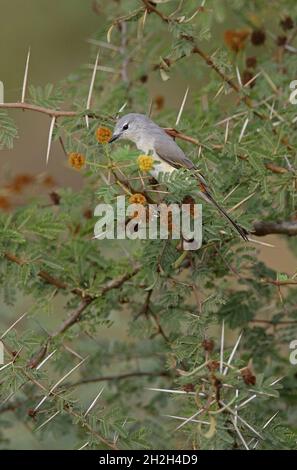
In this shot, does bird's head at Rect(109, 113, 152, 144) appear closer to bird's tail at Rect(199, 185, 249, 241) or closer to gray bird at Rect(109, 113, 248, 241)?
gray bird at Rect(109, 113, 248, 241)

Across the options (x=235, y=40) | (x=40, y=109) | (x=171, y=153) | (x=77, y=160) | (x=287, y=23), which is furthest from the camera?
(x=287, y=23)

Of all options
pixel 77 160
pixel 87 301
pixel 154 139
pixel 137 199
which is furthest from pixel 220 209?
pixel 87 301

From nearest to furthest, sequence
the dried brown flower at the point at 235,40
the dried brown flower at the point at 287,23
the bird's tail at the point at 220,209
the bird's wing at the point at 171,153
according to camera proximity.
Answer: the bird's tail at the point at 220,209, the bird's wing at the point at 171,153, the dried brown flower at the point at 235,40, the dried brown flower at the point at 287,23

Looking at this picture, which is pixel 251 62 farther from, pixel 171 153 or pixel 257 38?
pixel 171 153

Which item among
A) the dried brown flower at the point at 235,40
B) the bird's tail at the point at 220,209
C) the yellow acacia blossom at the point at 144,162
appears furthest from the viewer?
the dried brown flower at the point at 235,40

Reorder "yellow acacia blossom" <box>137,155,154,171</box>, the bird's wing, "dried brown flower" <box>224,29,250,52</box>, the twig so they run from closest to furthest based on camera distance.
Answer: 1. "yellow acacia blossom" <box>137,155,154,171</box>
2. the bird's wing
3. the twig
4. "dried brown flower" <box>224,29,250,52</box>

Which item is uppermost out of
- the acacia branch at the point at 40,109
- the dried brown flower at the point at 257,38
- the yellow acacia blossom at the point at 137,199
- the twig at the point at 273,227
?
the dried brown flower at the point at 257,38

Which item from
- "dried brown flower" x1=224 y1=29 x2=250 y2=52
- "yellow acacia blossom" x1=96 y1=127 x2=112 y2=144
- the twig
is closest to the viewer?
"yellow acacia blossom" x1=96 y1=127 x2=112 y2=144

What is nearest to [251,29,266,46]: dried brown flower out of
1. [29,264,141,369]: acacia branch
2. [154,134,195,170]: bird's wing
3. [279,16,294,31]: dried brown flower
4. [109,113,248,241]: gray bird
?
[279,16,294,31]: dried brown flower

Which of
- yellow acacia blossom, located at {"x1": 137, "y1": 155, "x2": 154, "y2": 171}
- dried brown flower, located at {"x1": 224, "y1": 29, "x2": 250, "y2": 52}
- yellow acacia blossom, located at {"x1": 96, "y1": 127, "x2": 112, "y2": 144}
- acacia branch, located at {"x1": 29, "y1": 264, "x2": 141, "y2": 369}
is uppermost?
dried brown flower, located at {"x1": 224, "y1": 29, "x2": 250, "y2": 52}

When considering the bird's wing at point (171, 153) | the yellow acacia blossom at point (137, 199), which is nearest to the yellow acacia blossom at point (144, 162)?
the yellow acacia blossom at point (137, 199)

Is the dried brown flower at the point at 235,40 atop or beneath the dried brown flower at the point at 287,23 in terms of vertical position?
beneath

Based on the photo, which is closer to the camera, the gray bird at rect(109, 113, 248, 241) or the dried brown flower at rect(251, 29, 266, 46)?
the gray bird at rect(109, 113, 248, 241)

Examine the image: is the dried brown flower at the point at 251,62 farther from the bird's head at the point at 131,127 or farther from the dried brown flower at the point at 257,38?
the bird's head at the point at 131,127
